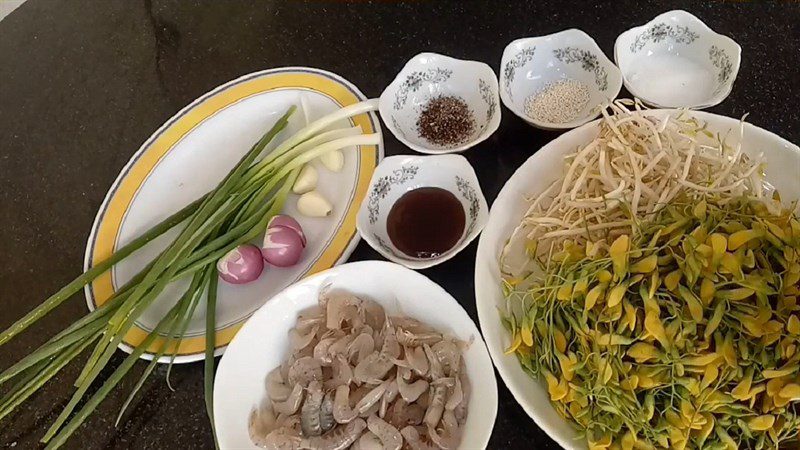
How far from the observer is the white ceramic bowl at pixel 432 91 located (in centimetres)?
138

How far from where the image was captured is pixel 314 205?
136 centimetres

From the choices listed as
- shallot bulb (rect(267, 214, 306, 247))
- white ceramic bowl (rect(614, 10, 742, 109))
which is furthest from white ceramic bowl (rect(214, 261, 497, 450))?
white ceramic bowl (rect(614, 10, 742, 109))

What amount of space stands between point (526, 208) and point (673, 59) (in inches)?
22.7

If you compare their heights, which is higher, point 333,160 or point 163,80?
point 163,80

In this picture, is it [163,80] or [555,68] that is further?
[163,80]

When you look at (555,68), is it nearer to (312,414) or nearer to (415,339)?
(415,339)

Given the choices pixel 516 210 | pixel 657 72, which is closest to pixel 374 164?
pixel 516 210

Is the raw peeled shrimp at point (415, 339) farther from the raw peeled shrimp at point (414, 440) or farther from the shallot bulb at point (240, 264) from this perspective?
the shallot bulb at point (240, 264)

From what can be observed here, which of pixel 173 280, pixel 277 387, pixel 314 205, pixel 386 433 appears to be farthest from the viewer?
pixel 314 205

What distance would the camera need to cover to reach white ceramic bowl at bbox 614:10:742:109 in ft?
4.55

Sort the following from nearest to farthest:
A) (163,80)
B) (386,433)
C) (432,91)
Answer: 1. (386,433)
2. (432,91)
3. (163,80)

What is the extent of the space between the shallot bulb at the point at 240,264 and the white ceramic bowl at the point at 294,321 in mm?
202

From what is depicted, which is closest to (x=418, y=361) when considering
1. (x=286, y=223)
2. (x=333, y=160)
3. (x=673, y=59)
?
(x=286, y=223)

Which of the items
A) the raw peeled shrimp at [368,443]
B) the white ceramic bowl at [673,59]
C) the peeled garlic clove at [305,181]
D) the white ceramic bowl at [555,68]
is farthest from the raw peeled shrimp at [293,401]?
the white ceramic bowl at [673,59]
